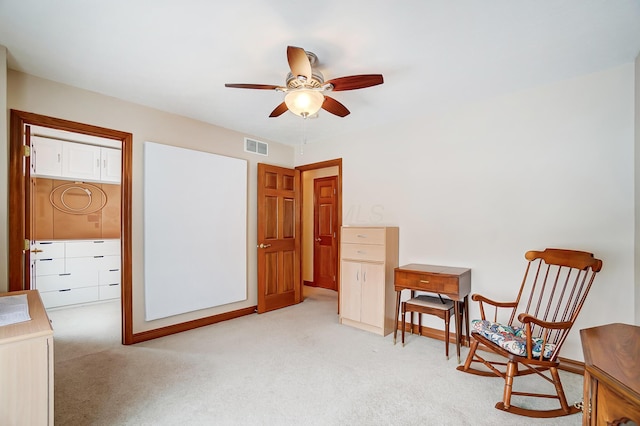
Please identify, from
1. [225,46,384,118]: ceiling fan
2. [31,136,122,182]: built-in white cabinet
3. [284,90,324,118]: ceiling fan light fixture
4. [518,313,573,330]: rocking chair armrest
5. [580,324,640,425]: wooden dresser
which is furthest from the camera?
[31,136,122,182]: built-in white cabinet

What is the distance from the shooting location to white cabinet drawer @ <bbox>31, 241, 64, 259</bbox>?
13.1 feet

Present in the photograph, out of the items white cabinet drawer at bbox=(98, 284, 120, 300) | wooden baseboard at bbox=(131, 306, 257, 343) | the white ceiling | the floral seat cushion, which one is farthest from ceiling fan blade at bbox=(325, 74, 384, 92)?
white cabinet drawer at bbox=(98, 284, 120, 300)

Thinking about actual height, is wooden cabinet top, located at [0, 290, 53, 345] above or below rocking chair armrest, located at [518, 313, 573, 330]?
above

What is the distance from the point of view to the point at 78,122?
8.84 ft

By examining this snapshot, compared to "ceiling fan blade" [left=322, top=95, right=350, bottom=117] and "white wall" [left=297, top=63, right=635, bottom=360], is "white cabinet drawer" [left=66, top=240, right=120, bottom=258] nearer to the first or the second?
"white wall" [left=297, top=63, right=635, bottom=360]

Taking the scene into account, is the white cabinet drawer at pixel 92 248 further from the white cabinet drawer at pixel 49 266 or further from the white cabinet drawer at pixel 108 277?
the white cabinet drawer at pixel 108 277

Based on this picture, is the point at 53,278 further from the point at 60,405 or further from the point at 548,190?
the point at 548,190

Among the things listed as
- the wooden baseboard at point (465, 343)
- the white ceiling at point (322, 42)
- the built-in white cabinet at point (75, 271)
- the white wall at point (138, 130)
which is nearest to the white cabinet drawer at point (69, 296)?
the built-in white cabinet at point (75, 271)

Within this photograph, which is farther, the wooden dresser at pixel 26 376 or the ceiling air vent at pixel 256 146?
the ceiling air vent at pixel 256 146

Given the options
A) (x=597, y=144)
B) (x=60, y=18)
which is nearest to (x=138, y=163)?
(x=60, y=18)

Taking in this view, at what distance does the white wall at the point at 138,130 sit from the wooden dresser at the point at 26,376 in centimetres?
138

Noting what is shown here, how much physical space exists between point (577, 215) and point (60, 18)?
13.0 ft

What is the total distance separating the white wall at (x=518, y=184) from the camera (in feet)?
7.47

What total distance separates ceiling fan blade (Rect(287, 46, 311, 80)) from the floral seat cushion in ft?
7.33
